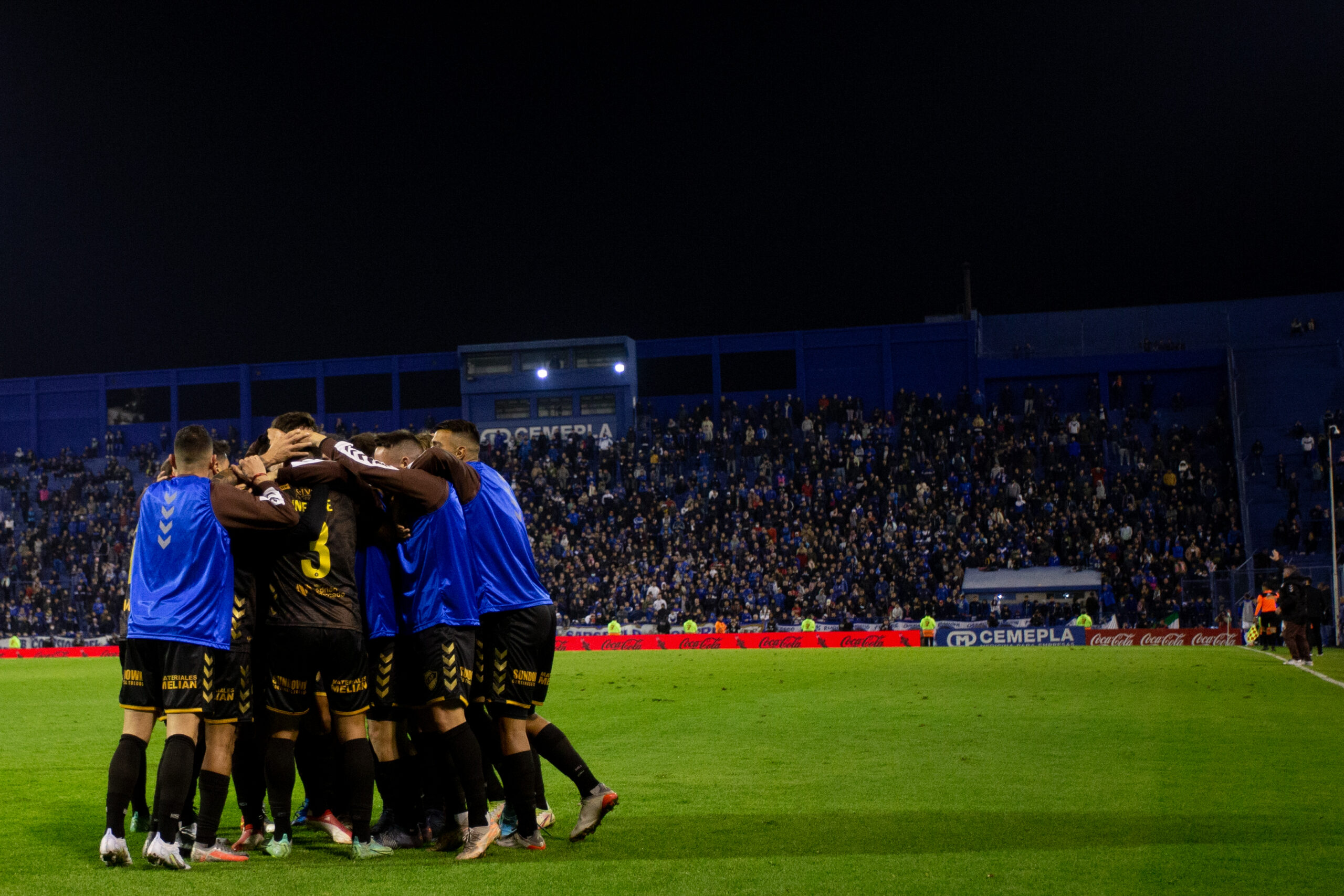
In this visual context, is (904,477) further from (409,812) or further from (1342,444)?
(409,812)

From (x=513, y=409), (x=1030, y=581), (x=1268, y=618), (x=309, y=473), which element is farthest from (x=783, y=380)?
(x=309, y=473)

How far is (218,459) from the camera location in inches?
324

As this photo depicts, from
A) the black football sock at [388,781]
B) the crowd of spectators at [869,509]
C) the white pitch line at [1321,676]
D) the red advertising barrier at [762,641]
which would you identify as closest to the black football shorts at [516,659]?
the black football sock at [388,781]

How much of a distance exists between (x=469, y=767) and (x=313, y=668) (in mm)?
1112

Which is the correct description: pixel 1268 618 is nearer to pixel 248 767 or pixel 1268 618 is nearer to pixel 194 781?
pixel 248 767

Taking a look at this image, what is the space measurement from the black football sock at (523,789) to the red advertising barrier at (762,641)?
28391 millimetres

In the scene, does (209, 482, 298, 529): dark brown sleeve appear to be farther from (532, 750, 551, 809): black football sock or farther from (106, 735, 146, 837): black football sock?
(532, 750, 551, 809): black football sock

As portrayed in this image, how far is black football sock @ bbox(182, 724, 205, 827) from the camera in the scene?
7242 mm

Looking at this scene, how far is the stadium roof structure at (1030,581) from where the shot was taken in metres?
40.1

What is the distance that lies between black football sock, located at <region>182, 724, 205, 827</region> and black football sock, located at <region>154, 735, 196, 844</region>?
0.05 metres

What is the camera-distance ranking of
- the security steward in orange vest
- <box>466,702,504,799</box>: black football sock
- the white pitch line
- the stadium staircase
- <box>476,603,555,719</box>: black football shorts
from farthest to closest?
the stadium staircase → the security steward in orange vest → the white pitch line → <box>466,702,504,799</box>: black football sock → <box>476,603,555,719</box>: black football shorts

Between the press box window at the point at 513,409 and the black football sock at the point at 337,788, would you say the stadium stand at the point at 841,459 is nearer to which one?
the press box window at the point at 513,409

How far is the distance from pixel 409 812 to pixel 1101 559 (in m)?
36.1

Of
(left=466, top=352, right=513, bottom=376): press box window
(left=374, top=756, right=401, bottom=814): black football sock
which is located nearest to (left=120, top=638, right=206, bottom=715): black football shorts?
(left=374, top=756, right=401, bottom=814): black football sock
